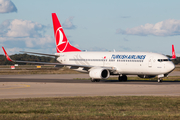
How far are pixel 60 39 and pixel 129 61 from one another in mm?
15197

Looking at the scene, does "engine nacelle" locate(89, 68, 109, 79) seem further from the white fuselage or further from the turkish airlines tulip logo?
the turkish airlines tulip logo

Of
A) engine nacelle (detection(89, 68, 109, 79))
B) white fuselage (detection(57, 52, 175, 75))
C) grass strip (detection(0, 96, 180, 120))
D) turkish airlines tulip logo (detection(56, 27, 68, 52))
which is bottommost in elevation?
grass strip (detection(0, 96, 180, 120))

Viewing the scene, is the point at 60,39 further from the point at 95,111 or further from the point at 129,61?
the point at 95,111

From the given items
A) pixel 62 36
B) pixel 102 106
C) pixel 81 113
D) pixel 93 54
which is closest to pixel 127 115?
pixel 81 113

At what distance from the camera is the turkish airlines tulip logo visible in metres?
51.4

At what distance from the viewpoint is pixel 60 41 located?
170 feet

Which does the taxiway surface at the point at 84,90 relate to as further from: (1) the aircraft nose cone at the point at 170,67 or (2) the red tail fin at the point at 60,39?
(2) the red tail fin at the point at 60,39

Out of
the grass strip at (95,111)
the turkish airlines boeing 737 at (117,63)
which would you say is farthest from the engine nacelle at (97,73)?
the grass strip at (95,111)

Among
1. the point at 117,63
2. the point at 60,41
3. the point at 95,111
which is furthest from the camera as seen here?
the point at 60,41

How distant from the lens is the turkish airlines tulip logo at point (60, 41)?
51.4 metres

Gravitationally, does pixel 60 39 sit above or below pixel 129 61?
above

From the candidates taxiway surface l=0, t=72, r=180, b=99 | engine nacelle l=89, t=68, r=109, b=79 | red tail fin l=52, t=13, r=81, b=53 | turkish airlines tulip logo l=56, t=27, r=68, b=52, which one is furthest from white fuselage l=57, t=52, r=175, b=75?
taxiway surface l=0, t=72, r=180, b=99

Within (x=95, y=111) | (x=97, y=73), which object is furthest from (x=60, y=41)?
(x=95, y=111)

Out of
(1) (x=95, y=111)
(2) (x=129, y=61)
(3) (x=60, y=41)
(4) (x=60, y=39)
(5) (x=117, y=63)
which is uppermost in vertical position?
(4) (x=60, y=39)
